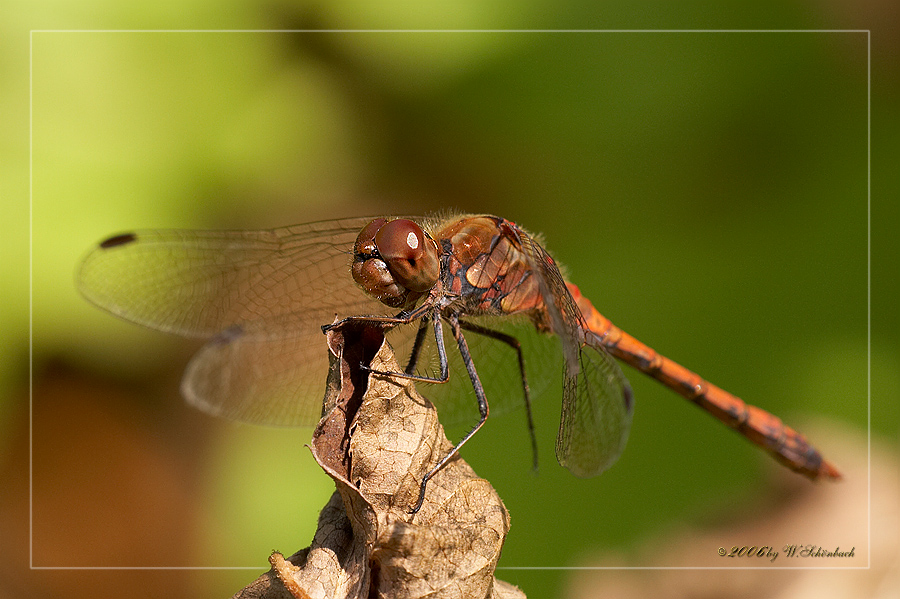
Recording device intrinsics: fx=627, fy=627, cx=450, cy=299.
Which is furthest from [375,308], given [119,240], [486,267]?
[119,240]

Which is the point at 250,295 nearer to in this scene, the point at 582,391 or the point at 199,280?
the point at 199,280

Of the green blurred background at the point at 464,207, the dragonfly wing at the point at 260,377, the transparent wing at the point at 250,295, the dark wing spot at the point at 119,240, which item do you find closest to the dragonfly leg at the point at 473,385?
the transparent wing at the point at 250,295

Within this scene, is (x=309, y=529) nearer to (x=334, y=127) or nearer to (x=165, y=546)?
(x=165, y=546)

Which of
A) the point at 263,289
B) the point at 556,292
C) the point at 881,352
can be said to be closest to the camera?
the point at 556,292

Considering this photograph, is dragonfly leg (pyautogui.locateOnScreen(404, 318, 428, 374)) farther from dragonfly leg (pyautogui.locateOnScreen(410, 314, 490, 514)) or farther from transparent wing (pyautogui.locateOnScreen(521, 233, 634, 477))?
transparent wing (pyautogui.locateOnScreen(521, 233, 634, 477))

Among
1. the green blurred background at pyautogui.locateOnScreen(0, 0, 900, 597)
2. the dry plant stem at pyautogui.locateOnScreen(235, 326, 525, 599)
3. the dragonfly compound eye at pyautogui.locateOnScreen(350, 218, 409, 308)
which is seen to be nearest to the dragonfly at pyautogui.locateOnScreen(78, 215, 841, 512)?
the dragonfly compound eye at pyautogui.locateOnScreen(350, 218, 409, 308)

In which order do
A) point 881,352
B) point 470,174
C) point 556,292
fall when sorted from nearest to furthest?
point 556,292, point 881,352, point 470,174

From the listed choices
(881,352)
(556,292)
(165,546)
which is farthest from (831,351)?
(165,546)

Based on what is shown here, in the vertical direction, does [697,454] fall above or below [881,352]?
below
